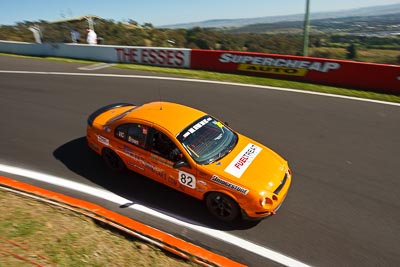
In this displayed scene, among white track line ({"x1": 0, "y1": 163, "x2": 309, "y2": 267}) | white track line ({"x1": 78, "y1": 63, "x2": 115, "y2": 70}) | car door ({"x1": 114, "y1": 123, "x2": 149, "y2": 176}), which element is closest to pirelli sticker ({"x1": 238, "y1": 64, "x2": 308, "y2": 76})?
white track line ({"x1": 78, "y1": 63, "x2": 115, "y2": 70})

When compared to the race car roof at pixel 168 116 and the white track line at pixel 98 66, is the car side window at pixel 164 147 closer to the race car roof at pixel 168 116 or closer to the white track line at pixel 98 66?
the race car roof at pixel 168 116

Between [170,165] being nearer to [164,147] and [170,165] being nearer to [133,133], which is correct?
[164,147]

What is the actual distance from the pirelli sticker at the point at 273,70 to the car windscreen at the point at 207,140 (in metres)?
8.30

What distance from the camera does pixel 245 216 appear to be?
542 cm

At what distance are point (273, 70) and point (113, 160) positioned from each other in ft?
31.2

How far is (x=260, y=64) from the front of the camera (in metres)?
14.4

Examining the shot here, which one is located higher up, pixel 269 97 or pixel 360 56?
pixel 360 56

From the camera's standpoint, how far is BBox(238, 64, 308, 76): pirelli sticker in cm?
1371

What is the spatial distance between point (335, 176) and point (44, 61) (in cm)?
1737

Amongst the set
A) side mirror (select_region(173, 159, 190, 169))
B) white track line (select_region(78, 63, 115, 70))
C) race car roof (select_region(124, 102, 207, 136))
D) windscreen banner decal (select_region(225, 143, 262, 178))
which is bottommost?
white track line (select_region(78, 63, 115, 70))

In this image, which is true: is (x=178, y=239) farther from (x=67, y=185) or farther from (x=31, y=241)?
(x=67, y=185)

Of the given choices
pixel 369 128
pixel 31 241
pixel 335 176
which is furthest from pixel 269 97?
pixel 31 241

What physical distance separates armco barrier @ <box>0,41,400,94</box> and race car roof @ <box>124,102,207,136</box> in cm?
858

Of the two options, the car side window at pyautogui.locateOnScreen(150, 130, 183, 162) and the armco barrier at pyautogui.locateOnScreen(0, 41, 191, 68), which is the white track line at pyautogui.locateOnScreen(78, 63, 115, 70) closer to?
the armco barrier at pyautogui.locateOnScreen(0, 41, 191, 68)
